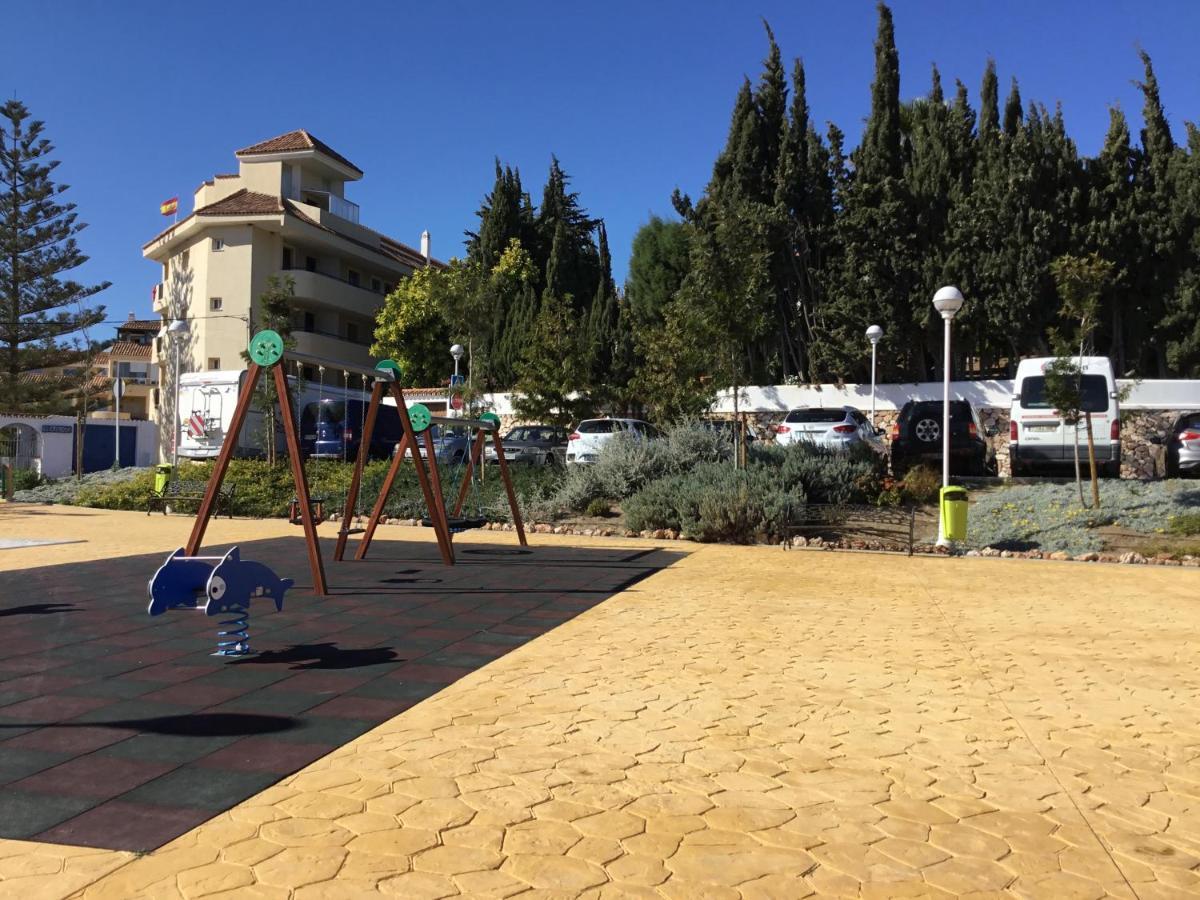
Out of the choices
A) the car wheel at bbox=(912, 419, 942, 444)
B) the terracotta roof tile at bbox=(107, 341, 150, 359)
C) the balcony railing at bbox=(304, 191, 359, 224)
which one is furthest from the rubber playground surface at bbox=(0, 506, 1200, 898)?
the terracotta roof tile at bbox=(107, 341, 150, 359)

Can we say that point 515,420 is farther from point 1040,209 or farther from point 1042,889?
point 1042,889

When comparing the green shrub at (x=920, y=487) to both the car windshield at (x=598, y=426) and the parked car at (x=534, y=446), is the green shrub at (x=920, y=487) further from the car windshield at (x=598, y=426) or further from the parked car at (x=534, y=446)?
the parked car at (x=534, y=446)

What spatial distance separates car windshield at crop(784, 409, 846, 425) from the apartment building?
22.5m

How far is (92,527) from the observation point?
1642 cm

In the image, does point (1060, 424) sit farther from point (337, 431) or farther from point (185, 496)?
point (185, 496)

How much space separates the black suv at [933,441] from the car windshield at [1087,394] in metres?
2.34

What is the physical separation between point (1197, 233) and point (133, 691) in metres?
28.1

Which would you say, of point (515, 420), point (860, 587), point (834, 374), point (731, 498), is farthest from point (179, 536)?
point (834, 374)

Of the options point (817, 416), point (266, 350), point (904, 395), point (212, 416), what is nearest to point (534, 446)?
point (817, 416)

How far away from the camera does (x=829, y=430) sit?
19.2 m

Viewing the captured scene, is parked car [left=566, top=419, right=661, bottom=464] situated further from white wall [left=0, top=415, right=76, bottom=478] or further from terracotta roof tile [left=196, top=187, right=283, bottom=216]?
terracotta roof tile [left=196, top=187, right=283, bottom=216]

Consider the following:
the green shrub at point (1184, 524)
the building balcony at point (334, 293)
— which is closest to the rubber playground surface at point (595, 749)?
the green shrub at point (1184, 524)

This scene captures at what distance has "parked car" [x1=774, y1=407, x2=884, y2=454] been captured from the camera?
18922 millimetres

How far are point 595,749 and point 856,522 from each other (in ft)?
39.3
